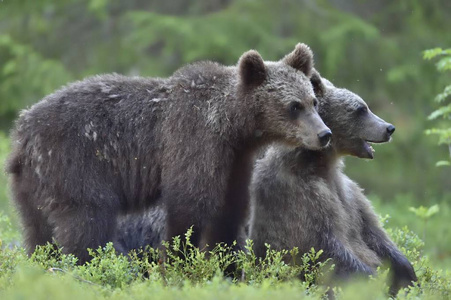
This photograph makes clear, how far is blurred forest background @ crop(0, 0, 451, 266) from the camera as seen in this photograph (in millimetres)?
16312

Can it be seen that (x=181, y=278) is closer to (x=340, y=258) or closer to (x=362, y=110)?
(x=340, y=258)

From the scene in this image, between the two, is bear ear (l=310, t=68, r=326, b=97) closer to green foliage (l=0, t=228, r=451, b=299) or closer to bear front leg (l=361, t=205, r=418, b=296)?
bear front leg (l=361, t=205, r=418, b=296)

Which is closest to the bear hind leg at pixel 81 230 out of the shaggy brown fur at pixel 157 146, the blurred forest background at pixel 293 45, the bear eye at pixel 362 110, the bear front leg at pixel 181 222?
the shaggy brown fur at pixel 157 146

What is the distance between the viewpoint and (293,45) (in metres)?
15.9

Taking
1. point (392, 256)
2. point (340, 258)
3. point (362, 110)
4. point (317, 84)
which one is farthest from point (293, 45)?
point (340, 258)

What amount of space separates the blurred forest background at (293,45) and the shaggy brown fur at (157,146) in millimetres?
8352

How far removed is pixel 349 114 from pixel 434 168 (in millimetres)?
10061

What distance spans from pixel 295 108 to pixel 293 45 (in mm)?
8598

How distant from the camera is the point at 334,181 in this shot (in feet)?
25.2

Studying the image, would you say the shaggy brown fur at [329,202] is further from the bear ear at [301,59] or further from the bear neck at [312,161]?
the bear ear at [301,59]

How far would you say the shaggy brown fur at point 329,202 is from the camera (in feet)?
23.9

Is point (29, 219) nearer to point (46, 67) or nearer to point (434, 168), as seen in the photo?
point (46, 67)

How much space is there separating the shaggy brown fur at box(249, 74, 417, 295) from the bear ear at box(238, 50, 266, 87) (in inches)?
22.7

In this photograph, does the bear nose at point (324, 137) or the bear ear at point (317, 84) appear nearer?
the bear nose at point (324, 137)
